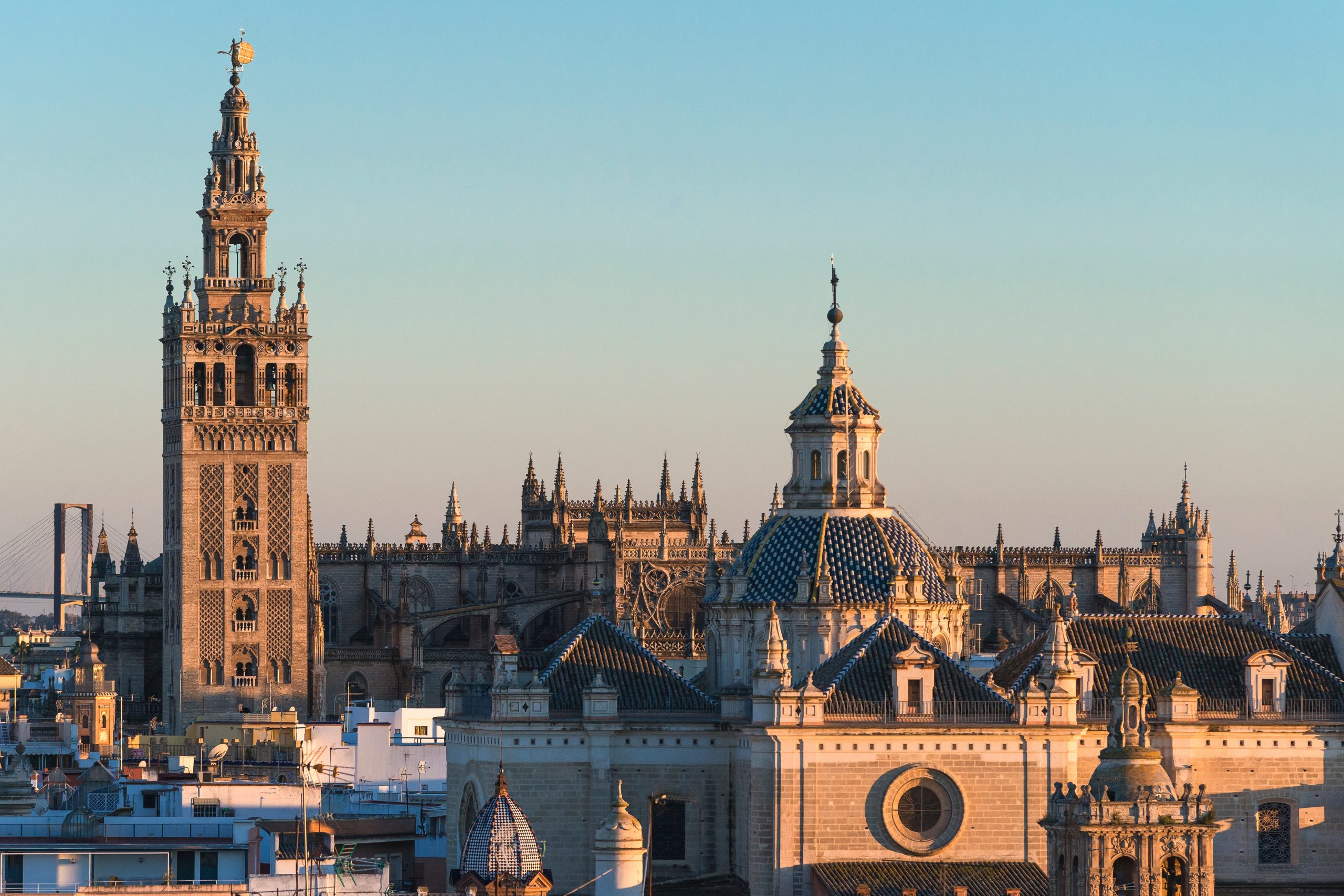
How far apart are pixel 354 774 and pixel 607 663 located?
1340 inches

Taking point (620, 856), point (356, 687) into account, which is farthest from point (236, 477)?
point (620, 856)

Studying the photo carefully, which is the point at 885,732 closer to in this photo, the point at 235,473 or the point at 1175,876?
the point at 1175,876

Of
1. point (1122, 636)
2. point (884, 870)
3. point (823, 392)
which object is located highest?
point (823, 392)

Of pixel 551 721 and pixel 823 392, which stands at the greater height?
pixel 823 392

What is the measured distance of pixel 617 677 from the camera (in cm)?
7956

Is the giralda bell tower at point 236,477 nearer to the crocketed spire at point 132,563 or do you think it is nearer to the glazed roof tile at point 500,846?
the crocketed spire at point 132,563

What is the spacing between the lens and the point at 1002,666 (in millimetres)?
83438

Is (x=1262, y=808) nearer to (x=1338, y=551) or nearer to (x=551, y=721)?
(x=1338, y=551)

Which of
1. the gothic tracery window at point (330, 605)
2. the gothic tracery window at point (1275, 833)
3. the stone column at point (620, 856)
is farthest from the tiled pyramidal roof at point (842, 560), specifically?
the gothic tracery window at point (330, 605)

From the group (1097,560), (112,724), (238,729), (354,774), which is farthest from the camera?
(1097,560)

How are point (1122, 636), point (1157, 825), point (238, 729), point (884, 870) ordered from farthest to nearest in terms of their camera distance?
1. point (238, 729)
2. point (1122, 636)
3. point (884, 870)
4. point (1157, 825)

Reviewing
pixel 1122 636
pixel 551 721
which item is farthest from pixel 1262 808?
pixel 551 721

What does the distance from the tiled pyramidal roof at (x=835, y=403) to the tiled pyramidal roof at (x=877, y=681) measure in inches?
310

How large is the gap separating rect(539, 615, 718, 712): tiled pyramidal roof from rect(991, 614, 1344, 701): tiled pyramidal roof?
26.5 feet
